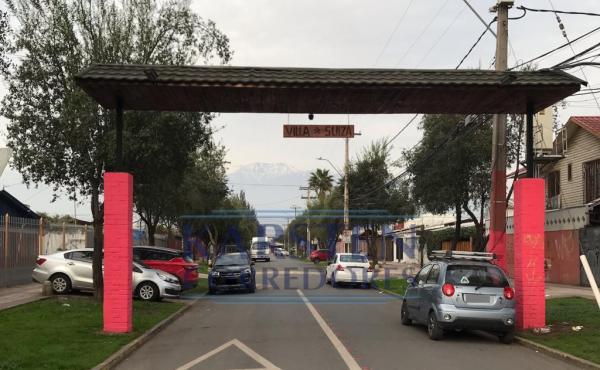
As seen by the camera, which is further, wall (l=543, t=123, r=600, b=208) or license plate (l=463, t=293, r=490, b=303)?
wall (l=543, t=123, r=600, b=208)

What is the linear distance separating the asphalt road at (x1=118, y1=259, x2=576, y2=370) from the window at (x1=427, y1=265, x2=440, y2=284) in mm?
1141

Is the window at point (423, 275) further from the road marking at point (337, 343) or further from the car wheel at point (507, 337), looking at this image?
the road marking at point (337, 343)

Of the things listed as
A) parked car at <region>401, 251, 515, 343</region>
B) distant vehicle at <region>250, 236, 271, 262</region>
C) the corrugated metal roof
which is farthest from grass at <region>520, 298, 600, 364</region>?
distant vehicle at <region>250, 236, 271, 262</region>

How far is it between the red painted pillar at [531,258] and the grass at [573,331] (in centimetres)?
44

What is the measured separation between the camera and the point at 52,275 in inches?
778

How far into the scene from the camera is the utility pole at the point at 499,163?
17.5 metres

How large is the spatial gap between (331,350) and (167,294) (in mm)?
9925

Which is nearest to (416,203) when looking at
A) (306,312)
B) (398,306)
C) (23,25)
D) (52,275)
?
(398,306)

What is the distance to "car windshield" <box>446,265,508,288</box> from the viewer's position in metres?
12.5

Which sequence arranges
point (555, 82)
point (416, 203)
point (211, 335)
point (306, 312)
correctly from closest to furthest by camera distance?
point (555, 82)
point (211, 335)
point (306, 312)
point (416, 203)

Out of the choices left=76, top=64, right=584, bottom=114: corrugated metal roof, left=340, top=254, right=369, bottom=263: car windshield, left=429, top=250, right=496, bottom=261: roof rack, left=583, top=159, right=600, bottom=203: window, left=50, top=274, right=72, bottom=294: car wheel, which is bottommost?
left=50, top=274, right=72, bottom=294: car wheel

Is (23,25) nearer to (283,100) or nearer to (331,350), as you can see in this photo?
(283,100)

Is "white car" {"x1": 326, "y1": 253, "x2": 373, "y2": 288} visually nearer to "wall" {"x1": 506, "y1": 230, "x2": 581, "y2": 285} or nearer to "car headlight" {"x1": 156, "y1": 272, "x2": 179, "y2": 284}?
Result: "wall" {"x1": 506, "y1": 230, "x2": 581, "y2": 285}

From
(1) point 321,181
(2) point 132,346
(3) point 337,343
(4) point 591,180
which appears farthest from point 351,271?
(1) point 321,181
